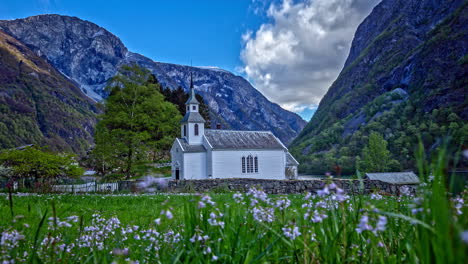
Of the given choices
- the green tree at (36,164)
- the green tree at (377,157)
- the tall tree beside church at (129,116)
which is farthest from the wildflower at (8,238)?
the green tree at (377,157)

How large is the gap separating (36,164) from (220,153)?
18.9 meters

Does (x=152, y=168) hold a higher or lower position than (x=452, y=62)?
lower

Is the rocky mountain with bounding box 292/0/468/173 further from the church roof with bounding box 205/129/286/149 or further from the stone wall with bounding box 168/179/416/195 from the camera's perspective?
the stone wall with bounding box 168/179/416/195

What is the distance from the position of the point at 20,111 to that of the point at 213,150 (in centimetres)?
13250

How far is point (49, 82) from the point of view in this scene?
16350 centimetres

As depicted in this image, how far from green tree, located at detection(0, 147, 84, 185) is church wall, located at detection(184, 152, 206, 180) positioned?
12.0m

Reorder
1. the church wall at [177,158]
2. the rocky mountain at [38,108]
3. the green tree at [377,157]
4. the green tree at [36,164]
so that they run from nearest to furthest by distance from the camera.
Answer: the green tree at [36,164] < the church wall at [177,158] < the green tree at [377,157] < the rocky mountain at [38,108]

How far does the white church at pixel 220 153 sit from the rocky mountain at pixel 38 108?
94.1 meters

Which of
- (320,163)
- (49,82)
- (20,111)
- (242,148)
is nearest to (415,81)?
(320,163)

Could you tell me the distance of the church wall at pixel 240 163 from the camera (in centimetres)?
3531

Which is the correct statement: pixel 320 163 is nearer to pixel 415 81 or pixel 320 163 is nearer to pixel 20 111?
pixel 415 81

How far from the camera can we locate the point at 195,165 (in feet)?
114

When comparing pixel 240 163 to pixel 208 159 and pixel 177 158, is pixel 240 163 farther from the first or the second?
pixel 177 158

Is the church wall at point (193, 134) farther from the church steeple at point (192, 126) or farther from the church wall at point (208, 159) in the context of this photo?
the church wall at point (208, 159)
